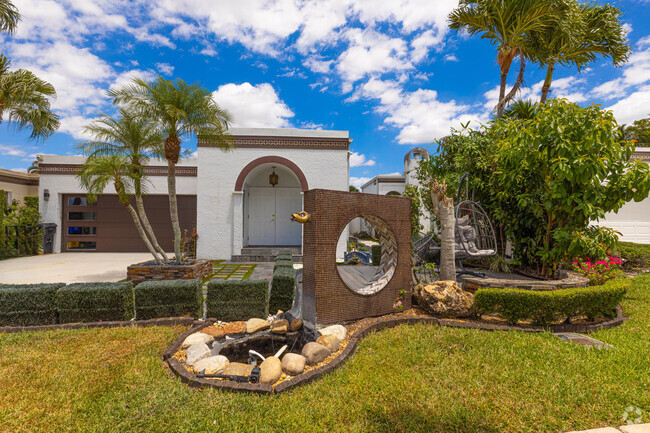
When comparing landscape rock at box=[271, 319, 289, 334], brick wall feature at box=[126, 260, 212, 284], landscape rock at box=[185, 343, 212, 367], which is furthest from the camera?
brick wall feature at box=[126, 260, 212, 284]

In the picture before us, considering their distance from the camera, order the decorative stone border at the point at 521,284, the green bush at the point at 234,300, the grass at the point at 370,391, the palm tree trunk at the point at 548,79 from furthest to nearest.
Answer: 1. the palm tree trunk at the point at 548,79
2. the decorative stone border at the point at 521,284
3. the green bush at the point at 234,300
4. the grass at the point at 370,391

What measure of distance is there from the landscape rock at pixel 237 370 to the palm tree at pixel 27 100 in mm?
10600

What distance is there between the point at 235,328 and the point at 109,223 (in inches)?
469

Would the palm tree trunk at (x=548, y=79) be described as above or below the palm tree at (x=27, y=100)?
above

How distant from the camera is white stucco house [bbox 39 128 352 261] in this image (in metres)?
10.9

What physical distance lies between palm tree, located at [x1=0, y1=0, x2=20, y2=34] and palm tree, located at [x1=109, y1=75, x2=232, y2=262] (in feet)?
17.6

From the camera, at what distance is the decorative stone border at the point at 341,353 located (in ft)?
8.75

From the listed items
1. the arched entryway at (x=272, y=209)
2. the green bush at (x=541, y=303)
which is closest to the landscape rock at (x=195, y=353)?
the green bush at (x=541, y=303)

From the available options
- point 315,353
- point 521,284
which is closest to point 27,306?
point 315,353

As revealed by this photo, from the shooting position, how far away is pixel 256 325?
167 inches

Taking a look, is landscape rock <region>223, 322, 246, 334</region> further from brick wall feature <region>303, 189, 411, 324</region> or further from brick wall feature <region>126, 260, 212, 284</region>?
brick wall feature <region>126, 260, 212, 284</region>

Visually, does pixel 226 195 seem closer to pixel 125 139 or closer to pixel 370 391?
pixel 125 139

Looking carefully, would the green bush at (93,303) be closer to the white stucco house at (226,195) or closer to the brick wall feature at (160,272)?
the brick wall feature at (160,272)
